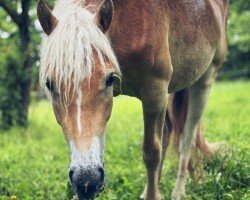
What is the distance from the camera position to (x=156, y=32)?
137 inches

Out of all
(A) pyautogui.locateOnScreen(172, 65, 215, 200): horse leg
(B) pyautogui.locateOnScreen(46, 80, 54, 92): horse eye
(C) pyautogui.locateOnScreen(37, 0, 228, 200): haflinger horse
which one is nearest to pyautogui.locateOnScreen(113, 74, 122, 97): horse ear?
(C) pyautogui.locateOnScreen(37, 0, 228, 200): haflinger horse

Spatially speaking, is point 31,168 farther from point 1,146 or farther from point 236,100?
Answer: point 236,100

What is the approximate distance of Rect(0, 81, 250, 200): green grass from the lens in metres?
4.10

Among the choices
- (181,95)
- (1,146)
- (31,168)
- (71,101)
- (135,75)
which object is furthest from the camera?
(1,146)

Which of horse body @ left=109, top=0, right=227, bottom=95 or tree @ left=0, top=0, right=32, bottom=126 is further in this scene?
tree @ left=0, top=0, right=32, bottom=126

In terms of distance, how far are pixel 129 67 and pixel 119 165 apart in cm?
235

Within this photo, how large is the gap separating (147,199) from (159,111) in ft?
2.49

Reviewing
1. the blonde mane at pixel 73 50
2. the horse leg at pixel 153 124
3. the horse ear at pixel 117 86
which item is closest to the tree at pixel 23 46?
the horse leg at pixel 153 124

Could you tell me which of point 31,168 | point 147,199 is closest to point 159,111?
point 147,199

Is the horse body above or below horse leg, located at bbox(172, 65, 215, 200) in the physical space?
above

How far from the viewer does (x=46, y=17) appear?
9.71ft

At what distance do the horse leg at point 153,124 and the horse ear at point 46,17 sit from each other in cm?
89

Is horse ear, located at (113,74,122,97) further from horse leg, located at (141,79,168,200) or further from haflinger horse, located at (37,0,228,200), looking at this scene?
horse leg, located at (141,79,168,200)

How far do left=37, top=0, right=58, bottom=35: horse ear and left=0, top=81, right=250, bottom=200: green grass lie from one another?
1.47 meters
